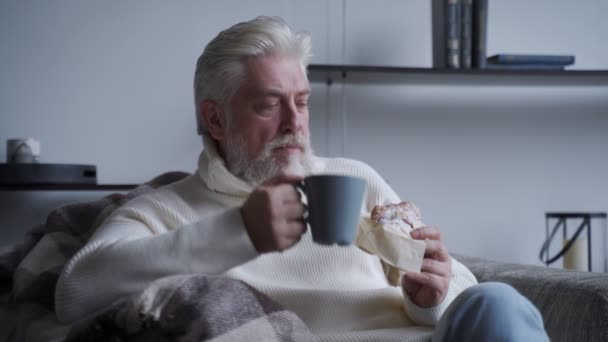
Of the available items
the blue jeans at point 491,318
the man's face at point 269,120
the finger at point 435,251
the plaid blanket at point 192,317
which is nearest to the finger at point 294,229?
the plaid blanket at point 192,317

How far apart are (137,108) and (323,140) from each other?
23.0 inches

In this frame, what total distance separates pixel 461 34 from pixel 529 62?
233mm

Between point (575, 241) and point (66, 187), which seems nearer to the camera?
point (66, 187)

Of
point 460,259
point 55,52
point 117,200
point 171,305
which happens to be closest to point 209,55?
point 117,200

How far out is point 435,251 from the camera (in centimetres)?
124

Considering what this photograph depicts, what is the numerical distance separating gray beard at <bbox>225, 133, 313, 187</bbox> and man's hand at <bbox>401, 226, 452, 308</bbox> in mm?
269

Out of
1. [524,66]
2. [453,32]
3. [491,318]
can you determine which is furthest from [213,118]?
[524,66]

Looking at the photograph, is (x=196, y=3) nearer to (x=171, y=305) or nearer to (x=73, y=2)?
(x=73, y=2)

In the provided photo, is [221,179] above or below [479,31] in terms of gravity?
below

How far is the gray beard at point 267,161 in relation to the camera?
1400 millimetres

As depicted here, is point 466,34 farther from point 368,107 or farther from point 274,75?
point 274,75

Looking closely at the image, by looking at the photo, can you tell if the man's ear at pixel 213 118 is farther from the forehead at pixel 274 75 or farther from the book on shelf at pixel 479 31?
the book on shelf at pixel 479 31

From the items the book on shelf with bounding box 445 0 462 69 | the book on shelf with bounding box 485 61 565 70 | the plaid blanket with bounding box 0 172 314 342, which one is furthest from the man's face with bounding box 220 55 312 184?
the book on shelf with bounding box 485 61 565 70

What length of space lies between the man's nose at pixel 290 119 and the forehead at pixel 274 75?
0.11ft
